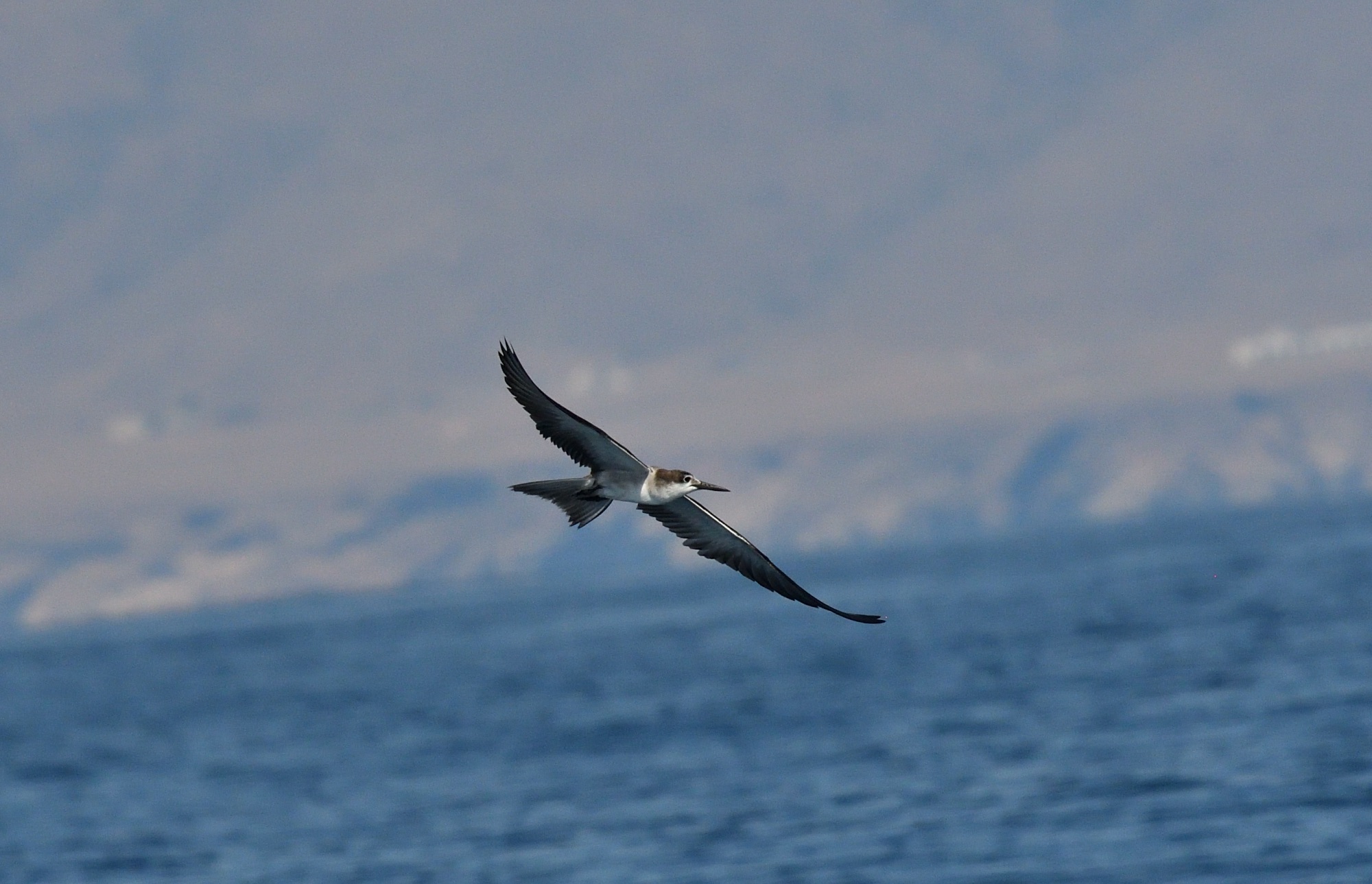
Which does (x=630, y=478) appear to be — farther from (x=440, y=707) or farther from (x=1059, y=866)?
(x=440, y=707)

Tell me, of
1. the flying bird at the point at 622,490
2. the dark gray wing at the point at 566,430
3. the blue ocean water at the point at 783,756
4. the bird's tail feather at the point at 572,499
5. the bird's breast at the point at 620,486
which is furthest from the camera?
the blue ocean water at the point at 783,756

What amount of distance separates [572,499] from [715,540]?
6.76 feet

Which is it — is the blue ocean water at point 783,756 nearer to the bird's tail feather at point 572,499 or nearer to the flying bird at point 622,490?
the flying bird at point 622,490

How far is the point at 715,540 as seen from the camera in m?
21.7

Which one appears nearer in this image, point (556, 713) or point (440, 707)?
point (556, 713)

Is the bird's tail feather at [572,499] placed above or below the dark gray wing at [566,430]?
below

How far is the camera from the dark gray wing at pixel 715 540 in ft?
69.6

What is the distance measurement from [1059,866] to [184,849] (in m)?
17.3

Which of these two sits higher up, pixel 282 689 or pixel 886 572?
pixel 886 572

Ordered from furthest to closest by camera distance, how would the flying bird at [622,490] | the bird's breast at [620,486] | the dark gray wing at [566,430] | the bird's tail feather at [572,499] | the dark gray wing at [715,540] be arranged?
the dark gray wing at [715,540] → the bird's tail feather at [572,499] → the bird's breast at [620,486] → the flying bird at [622,490] → the dark gray wing at [566,430]

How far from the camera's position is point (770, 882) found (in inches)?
1188

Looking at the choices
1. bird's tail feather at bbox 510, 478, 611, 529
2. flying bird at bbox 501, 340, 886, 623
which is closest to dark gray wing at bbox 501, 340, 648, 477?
flying bird at bbox 501, 340, 886, 623

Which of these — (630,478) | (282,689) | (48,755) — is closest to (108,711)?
(282,689)

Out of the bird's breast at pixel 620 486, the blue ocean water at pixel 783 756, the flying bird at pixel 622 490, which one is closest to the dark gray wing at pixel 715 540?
the flying bird at pixel 622 490
